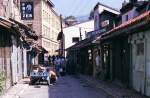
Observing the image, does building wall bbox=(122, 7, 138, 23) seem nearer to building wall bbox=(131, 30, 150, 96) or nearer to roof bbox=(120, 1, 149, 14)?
roof bbox=(120, 1, 149, 14)

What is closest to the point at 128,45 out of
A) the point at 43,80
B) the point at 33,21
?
the point at 43,80

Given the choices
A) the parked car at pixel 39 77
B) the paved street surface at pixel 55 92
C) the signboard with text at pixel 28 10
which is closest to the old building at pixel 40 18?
the signboard with text at pixel 28 10

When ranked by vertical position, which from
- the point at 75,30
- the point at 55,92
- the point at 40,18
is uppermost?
the point at 40,18

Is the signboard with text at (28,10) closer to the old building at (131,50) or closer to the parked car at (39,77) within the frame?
the old building at (131,50)

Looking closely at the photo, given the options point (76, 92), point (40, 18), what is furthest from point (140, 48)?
point (40, 18)

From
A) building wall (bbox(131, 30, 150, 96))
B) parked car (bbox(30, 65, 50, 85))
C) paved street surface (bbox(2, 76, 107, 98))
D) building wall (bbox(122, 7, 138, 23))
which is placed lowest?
paved street surface (bbox(2, 76, 107, 98))

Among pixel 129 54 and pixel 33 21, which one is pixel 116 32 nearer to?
pixel 129 54

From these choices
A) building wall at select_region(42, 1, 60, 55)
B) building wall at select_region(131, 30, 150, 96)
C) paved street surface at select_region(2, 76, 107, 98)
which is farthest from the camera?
building wall at select_region(42, 1, 60, 55)

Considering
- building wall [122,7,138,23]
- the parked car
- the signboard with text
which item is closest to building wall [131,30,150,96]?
building wall [122,7,138,23]

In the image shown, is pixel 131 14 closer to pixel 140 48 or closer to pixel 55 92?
pixel 55 92

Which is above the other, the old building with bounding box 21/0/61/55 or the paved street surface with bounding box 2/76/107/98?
the old building with bounding box 21/0/61/55

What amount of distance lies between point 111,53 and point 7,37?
806 centimetres

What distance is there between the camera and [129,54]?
2528cm

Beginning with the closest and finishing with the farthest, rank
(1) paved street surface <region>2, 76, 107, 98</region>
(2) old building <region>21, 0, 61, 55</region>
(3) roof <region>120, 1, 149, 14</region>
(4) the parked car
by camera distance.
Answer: (1) paved street surface <region>2, 76, 107, 98</region> → (3) roof <region>120, 1, 149, 14</region> → (4) the parked car → (2) old building <region>21, 0, 61, 55</region>
